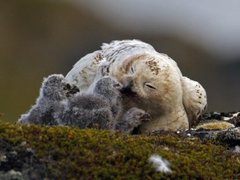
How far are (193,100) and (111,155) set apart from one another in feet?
10.1

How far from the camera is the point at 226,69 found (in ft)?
98.1

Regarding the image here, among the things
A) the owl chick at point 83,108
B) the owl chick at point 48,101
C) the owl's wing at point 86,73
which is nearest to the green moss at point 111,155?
the owl chick at point 83,108

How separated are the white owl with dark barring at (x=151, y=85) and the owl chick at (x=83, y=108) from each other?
241 millimetres

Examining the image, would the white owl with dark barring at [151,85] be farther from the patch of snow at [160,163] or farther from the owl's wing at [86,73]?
the patch of snow at [160,163]

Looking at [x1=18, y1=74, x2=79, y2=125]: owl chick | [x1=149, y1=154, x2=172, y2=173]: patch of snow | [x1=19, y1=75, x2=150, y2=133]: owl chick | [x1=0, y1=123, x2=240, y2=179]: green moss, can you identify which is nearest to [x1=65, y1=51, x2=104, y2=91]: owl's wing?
[x1=19, y1=75, x2=150, y2=133]: owl chick

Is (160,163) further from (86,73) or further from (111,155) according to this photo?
(86,73)

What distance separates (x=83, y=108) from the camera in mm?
9305

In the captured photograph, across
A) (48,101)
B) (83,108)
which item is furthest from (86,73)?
(83,108)

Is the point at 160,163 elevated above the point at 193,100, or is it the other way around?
the point at 193,100

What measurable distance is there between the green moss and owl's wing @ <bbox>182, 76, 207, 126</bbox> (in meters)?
2.20

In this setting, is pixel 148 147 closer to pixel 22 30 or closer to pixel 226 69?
pixel 226 69

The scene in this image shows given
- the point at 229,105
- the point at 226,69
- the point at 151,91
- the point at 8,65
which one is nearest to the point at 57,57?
the point at 8,65

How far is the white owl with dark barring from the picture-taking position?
400 inches

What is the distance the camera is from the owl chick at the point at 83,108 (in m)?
9.28
